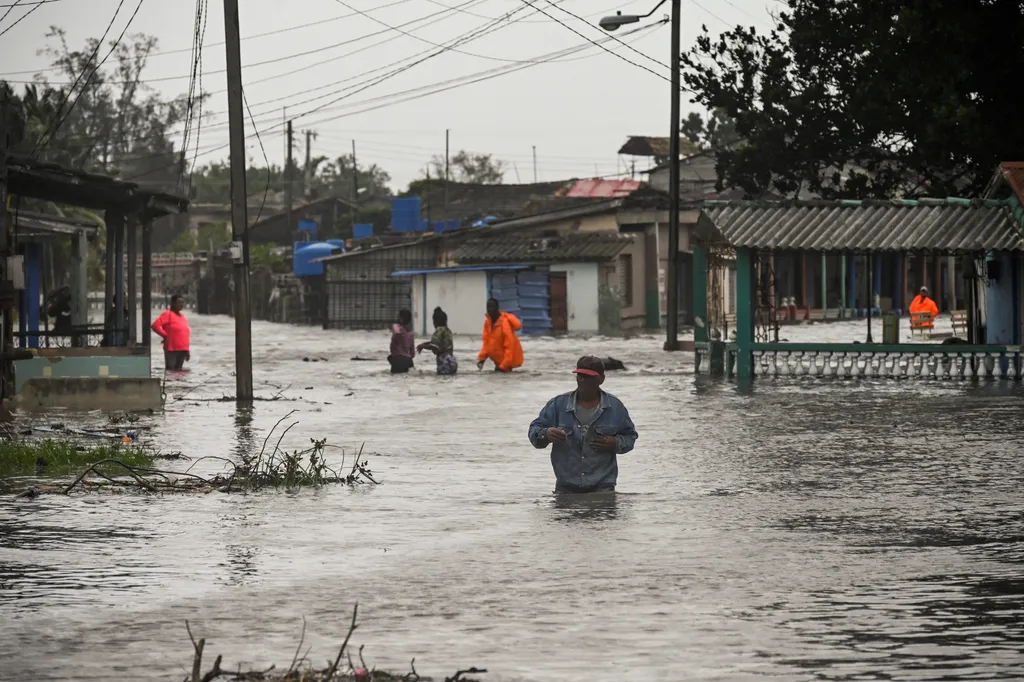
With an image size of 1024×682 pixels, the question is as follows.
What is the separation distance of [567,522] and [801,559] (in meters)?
2.01

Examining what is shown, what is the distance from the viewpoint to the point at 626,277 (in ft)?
183

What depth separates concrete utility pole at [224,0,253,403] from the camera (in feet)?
70.4

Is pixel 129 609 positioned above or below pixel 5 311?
below

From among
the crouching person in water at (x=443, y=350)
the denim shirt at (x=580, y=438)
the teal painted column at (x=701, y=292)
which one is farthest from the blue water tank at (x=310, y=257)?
the denim shirt at (x=580, y=438)

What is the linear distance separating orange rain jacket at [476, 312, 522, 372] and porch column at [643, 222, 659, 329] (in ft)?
85.4

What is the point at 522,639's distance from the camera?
6965 mm

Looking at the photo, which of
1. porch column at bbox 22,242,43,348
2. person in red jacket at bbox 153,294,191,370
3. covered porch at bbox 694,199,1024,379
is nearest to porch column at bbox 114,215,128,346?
person in red jacket at bbox 153,294,191,370

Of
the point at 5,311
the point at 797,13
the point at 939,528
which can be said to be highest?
the point at 797,13

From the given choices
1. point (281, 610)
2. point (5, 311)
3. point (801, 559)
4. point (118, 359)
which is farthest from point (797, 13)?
point (281, 610)

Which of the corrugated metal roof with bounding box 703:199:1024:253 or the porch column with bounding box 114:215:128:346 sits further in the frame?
the corrugated metal roof with bounding box 703:199:1024:253

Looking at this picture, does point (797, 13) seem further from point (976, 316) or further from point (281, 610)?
point (281, 610)

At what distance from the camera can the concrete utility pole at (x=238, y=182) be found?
21.5 metres

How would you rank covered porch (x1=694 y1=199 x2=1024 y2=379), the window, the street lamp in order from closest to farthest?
covered porch (x1=694 y1=199 x2=1024 y2=379)
the street lamp
the window

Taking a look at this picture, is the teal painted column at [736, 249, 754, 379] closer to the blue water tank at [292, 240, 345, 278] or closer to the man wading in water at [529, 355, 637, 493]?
the man wading in water at [529, 355, 637, 493]
